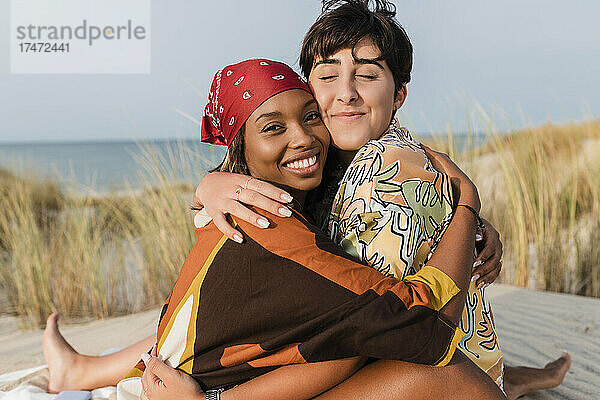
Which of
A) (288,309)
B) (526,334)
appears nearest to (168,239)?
(526,334)

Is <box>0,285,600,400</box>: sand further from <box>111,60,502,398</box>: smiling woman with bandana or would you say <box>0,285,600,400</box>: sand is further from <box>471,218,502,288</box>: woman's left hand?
<box>111,60,502,398</box>: smiling woman with bandana

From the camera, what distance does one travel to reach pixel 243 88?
2309 mm

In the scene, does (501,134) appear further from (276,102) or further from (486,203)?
(276,102)

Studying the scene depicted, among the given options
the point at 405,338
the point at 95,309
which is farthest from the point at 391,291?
the point at 95,309

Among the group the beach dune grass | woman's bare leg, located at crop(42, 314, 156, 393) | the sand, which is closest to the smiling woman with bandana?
woman's bare leg, located at crop(42, 314, 156, 393)

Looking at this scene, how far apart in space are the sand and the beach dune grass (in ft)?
1.06

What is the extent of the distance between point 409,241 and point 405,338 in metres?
0.31

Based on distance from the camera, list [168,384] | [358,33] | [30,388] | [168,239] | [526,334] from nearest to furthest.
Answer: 1. [168,384]
2. [358,33]
3. [30,388]
4. [526,334]
5. [168,239]

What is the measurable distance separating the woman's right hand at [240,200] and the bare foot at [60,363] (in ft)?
5.35

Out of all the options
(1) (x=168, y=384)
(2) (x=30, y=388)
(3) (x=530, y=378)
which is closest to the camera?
(1) (x=168, y=384)

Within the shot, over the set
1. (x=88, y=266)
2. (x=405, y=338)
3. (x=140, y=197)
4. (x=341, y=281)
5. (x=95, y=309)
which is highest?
(x=341, y=281)

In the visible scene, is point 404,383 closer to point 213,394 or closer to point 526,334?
point 213,394

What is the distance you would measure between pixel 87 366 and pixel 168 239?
2.52m

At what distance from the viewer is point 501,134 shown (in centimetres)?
605
